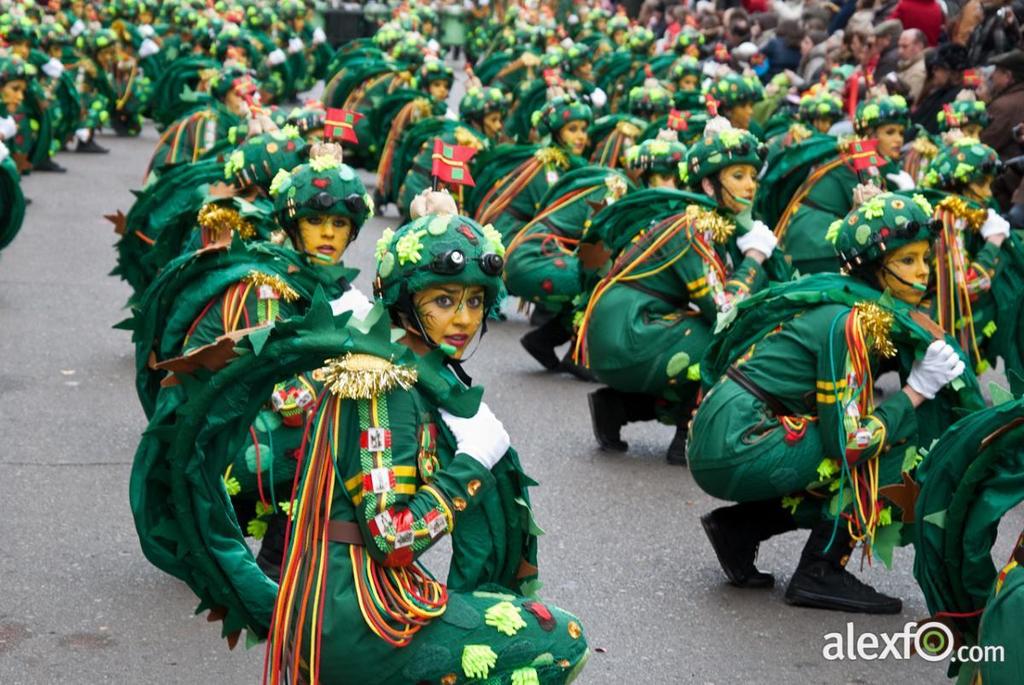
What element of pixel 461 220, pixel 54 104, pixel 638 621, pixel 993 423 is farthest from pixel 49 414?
pixel 54 104

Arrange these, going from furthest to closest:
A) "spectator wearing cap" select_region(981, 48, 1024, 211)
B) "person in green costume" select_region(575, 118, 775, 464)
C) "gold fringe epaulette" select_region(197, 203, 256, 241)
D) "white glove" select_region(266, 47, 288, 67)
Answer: "white glove" select_region(266, 47, 288, 67)
"spectator wearing cap" select_region(981, 48, 1024, 211)
"person in green costume" select_region(575, 118, 775, 464)
"gold fringe epaulette" select_region(197, 203, 256, 241)

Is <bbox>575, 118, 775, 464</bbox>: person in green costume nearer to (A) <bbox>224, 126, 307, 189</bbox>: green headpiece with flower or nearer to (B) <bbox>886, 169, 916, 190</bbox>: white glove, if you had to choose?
(A) <bbox>224, 126, 307, 189</bbox>: green headpiece with flower

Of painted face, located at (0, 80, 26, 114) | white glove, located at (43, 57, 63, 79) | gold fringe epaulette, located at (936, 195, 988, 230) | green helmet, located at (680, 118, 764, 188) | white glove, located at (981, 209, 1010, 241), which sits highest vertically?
green helmet, located at (680, 118, 764, 188)

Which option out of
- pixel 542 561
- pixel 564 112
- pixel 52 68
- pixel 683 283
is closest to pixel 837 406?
pixel 542 561

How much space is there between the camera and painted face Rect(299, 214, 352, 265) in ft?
23.5

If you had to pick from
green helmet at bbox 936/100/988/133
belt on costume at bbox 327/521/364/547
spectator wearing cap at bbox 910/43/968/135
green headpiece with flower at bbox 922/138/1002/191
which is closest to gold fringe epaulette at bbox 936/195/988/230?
green headpiece with flower at bbox 922/138/1002/191

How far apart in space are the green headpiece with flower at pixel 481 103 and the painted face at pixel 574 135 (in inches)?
95.5

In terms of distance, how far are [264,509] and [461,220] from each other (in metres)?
2.55

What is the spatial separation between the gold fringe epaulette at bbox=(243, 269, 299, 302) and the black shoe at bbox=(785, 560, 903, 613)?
2.28 meters

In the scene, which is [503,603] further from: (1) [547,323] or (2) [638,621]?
(1) [547,323]

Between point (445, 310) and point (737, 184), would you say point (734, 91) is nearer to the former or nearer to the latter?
point (737, 184)

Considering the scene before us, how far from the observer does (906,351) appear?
7.00m

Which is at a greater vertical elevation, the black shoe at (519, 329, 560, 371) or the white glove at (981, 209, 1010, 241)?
the white glove at (981, 209, 1010, 241)

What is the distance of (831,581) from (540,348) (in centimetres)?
496
